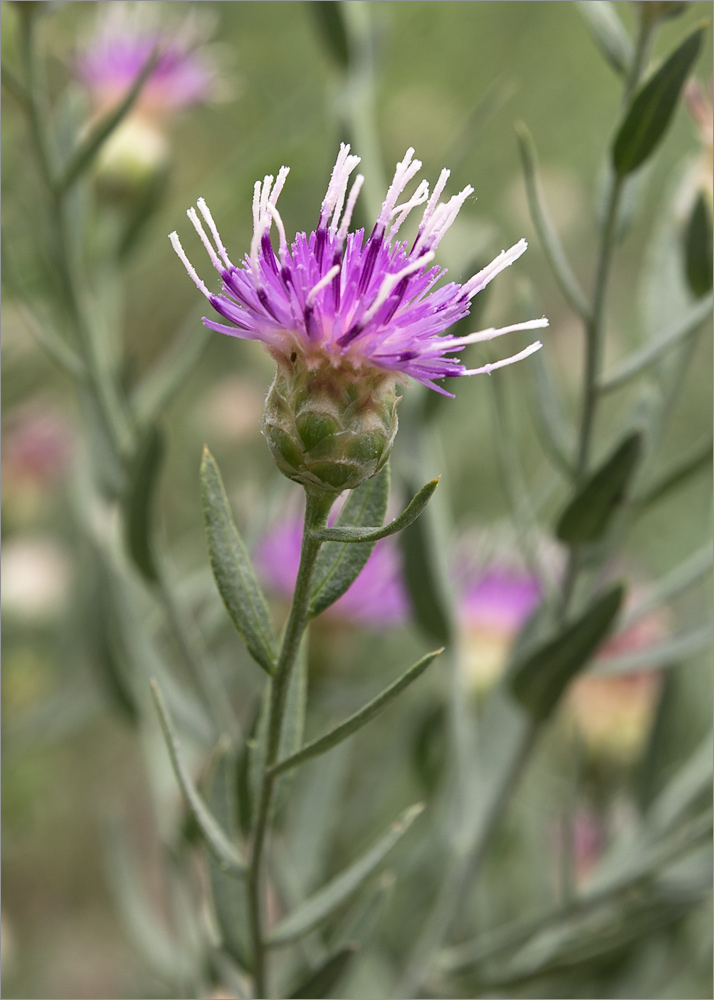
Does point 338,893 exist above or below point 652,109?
below

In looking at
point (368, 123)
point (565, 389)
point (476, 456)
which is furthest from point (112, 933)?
point (368, 123)

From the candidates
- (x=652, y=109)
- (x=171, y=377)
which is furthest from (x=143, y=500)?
(x=652, y=109)

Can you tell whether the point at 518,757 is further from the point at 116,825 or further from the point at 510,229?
the point at 510,229

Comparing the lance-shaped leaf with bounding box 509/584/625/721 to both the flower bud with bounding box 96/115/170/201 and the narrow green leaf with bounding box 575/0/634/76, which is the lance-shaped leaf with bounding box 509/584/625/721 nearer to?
the narrow green leaf with bounding box 575/0/634/76

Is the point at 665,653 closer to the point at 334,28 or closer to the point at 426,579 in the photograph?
the point at 426,579

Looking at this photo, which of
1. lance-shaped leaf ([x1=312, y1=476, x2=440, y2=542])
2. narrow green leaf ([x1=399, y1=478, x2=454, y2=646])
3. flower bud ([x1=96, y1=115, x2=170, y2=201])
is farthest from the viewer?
flower bud ([x1=96, y1=115, x2=170, y2=201])

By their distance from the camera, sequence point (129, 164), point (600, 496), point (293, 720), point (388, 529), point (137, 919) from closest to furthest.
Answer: point (388, 529) < point (293, 720) < point (600, 496) < point (137, 919) < point (129, 164)

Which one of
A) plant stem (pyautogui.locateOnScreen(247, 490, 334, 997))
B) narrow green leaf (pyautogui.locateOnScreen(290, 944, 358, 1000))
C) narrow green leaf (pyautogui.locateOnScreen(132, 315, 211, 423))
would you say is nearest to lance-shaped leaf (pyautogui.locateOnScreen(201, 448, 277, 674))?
plant stem (pyautogui.locateOnScreen(247, 490, 334, 997))
